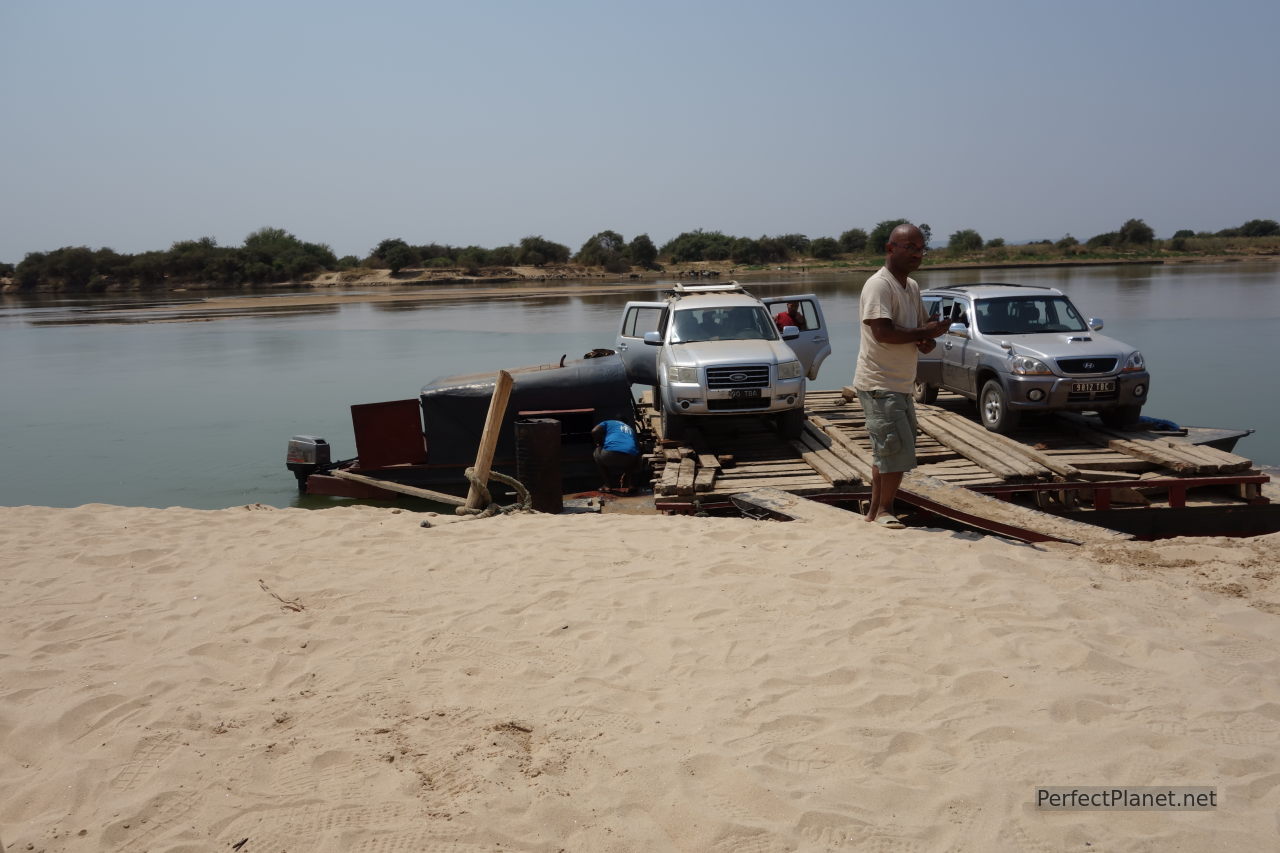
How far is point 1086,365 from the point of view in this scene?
10578 mm

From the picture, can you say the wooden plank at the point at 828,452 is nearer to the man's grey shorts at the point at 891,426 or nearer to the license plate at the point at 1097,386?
the man's grey shorts at the point at 891,426

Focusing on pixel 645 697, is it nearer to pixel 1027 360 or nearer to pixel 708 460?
pixel 708 460

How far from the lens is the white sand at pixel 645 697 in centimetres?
335

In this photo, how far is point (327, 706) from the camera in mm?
4297

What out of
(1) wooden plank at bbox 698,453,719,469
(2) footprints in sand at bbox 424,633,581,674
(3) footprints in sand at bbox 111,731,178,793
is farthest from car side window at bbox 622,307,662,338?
(3) footprints in sand at bbox 111,731,178,793

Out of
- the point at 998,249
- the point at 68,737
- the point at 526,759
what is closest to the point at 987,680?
the point at 526,759

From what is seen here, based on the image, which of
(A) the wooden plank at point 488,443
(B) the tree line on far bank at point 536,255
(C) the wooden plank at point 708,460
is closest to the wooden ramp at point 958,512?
(C) the wooden plank at point 708,460

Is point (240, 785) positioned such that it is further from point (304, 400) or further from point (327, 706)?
point (304, 400)

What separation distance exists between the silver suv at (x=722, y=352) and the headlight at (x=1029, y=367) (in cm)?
250

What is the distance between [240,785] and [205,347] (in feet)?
110

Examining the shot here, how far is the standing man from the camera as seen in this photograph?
6.40 meters

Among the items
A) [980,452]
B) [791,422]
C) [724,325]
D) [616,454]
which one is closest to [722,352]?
[724,325]

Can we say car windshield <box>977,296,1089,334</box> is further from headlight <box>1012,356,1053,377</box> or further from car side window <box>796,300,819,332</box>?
car side window <box>796,300,819,332</box>

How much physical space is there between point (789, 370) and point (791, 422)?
67 cm
